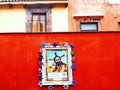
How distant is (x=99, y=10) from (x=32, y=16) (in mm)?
3442

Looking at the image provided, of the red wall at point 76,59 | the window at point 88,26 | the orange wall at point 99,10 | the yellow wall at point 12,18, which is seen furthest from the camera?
the window at point 88,26

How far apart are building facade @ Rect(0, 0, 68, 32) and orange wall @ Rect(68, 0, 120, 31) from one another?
356mm

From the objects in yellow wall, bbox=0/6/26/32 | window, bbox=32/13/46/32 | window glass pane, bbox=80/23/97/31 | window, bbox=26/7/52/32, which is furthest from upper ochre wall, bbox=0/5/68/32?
window glass pane, bbox=80/23/97/31

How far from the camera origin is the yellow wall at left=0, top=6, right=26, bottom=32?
2130 cm

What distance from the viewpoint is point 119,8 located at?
21.3 metres

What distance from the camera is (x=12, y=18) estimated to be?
70.3 ft

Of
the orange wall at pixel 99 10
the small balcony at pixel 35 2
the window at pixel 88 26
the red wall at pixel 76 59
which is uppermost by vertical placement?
the small balcony at pixel 35 2

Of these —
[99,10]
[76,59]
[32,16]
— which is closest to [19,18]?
[32,16]

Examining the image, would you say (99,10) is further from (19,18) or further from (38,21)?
(19,18)

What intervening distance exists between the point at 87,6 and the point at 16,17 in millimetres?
3673

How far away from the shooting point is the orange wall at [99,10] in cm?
2114

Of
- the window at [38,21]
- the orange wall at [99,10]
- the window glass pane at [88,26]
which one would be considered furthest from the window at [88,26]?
the window at [38,21]

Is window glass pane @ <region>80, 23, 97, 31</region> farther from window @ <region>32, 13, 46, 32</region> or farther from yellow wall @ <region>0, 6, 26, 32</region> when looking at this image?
yellow wall @ <region>0, 6, 26, 32</region>

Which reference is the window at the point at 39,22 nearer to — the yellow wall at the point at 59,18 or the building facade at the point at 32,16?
the building facade at the point at 32,16
